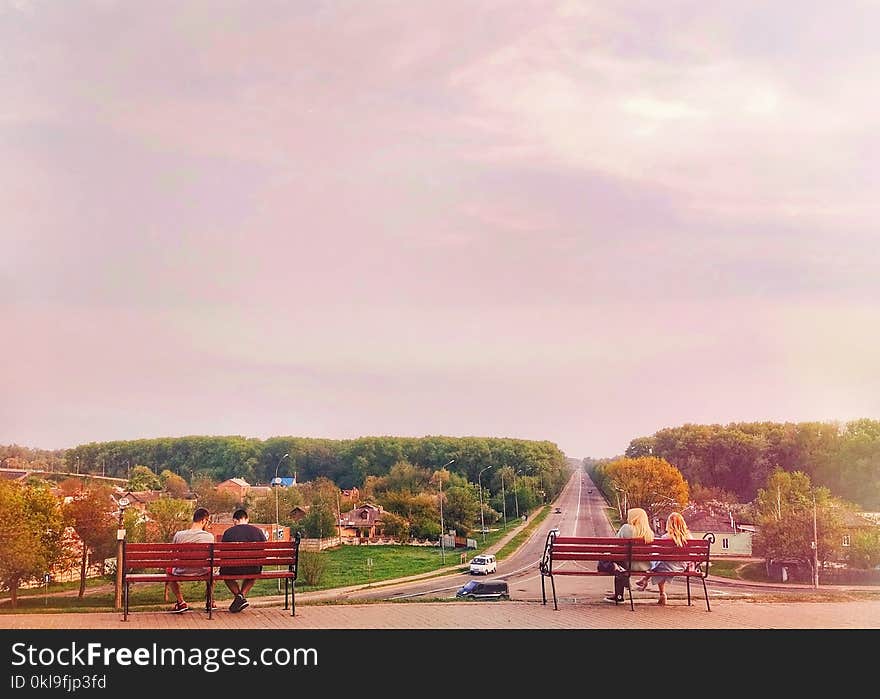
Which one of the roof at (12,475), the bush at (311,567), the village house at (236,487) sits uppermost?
the roof at (12,475)

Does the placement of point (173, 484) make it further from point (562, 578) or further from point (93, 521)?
point (562, 578)

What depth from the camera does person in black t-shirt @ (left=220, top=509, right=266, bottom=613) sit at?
25.4 feet

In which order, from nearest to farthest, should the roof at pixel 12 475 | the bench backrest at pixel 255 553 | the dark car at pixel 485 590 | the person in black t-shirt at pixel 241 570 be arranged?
the bench backrest at pixel 255 553
the person in black t-shirt at pixel 241 570
the dark car at pixel 485 590
the roof at pixel 12 475

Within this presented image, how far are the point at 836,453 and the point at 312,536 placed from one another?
10271 mm

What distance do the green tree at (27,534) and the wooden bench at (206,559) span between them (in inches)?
217

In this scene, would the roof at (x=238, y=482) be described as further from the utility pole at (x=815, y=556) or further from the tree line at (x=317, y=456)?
the utility pole at (x=815, y=556)

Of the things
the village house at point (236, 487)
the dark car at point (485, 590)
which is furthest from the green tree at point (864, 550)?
the village house at point (236, 487)

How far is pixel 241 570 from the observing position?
7.79 metres

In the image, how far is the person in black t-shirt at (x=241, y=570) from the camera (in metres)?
7.73

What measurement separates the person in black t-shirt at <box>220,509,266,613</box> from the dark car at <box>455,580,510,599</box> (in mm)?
3474

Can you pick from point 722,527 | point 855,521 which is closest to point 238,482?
point 722,527
